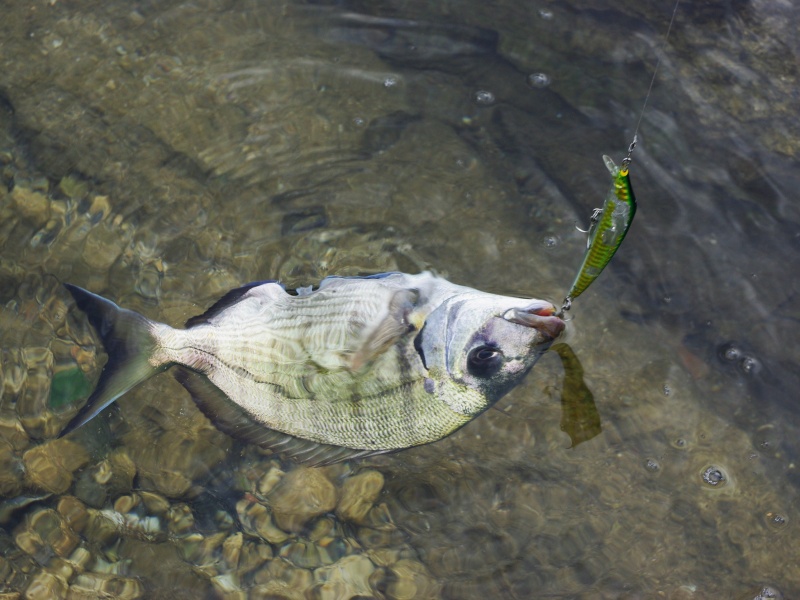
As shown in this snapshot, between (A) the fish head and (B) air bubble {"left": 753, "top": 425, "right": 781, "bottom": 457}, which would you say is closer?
(A) the fish head

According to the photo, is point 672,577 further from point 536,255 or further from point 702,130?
point 702,130

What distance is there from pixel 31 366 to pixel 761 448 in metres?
3.83

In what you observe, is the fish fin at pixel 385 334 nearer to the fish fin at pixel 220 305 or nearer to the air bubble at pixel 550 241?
the fish fin at pixel 220 305

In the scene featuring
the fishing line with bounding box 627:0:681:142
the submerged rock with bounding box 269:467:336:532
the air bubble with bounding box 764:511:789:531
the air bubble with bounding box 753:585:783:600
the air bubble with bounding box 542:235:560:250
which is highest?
the fishing line with bounding box 627:0:681:142

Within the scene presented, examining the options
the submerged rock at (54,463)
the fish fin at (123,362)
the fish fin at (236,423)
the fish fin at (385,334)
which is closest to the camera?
the fish fin at (385,334)

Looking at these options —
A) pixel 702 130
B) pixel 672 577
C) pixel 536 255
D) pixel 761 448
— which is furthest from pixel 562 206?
pixel 672 577

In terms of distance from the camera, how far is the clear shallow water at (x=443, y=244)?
3.53m

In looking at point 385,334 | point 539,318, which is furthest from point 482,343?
point 385,334

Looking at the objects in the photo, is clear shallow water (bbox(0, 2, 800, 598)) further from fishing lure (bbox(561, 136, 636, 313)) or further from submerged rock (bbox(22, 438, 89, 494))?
fishing lure (bbox(561, 136, 636, 313))

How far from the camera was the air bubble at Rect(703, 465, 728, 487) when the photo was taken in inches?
140

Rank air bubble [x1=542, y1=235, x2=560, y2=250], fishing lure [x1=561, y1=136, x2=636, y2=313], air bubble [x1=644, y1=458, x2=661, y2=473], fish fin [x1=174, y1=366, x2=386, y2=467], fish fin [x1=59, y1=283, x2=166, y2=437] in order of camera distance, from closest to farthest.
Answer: fishing lure [x1=561, y1=136, x2=636, y2=313] < fish fin [x1=59, y1=283, x2=166, y2=437] < fish fin [x1=174, y1=366, x2=386, y2=467] < air bubble [x1=644, y1=458, x2=661, y2=473] < air bubble [x1=542, y1=235, x2=560, y2=250]

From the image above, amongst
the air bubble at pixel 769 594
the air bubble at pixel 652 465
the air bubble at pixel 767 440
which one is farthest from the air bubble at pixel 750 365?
the air bubble at pixel 769 594

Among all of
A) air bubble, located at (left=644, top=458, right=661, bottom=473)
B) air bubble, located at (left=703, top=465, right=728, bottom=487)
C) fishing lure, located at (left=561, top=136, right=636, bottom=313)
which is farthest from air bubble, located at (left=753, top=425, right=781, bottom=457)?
fishing lure, located at (left=561, top=136, right=636, bottom=313)

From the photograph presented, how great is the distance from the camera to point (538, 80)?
4.50 m
